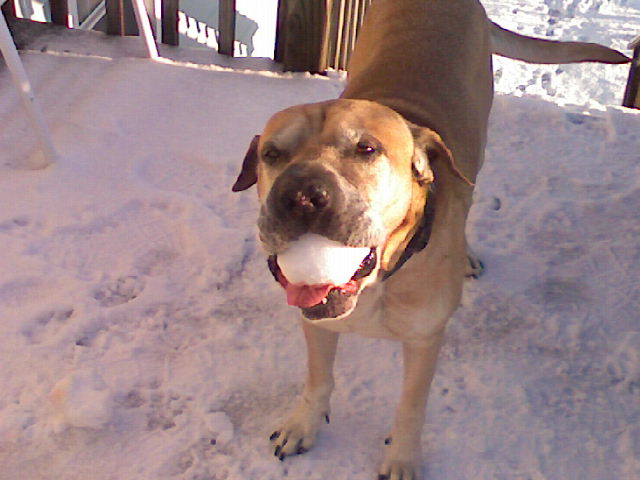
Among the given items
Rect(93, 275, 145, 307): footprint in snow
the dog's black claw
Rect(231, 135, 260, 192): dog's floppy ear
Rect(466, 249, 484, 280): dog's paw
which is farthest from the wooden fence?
the dog's black claw

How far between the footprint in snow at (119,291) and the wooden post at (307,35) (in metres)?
1.85

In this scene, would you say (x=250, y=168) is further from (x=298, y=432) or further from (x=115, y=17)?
(x=115, y=17)

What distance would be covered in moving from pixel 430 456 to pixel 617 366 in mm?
778

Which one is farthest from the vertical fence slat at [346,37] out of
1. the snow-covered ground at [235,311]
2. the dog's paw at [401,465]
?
the dog's paw at [401,465]

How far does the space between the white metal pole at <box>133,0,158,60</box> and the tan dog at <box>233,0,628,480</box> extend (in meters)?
1.63

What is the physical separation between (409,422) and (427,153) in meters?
0.82

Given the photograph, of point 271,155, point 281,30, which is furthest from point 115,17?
point 271,155

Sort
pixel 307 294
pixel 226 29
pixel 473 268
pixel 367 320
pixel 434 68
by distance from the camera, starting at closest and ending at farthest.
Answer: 1. pixel 307 294
2. pixel 367 320
3. pixel 434 68
4. pixel 473 268
5. pixel 226 29

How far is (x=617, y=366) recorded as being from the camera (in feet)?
9.21

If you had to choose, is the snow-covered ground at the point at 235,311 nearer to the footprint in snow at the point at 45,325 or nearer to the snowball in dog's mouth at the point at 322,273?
the footprint in snow at the point at 45,325

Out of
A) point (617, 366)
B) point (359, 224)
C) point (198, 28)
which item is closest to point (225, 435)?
point (359, 224)

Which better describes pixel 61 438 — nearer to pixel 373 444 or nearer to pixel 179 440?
pixel 179 440

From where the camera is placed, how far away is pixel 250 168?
2195 mm

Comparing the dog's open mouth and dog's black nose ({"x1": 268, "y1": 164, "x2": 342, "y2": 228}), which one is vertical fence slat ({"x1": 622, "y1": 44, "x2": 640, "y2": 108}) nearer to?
the dog's open mouth
